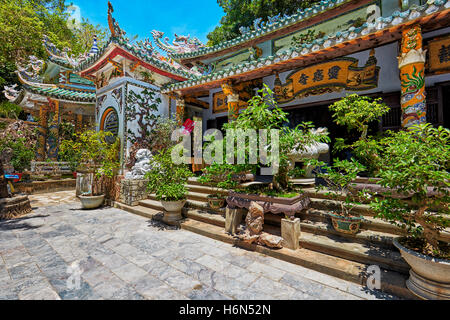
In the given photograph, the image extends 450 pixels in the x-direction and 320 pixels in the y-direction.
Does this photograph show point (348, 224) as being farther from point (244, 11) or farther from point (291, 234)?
point (244, 11)

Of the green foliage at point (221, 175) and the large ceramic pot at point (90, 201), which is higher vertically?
the green foliage at point (221, 175)

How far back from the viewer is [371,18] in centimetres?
606

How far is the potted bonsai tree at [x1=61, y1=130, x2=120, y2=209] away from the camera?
645cm

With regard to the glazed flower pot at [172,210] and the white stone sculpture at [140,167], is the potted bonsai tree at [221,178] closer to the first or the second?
the glazed flower pot at [172,210]

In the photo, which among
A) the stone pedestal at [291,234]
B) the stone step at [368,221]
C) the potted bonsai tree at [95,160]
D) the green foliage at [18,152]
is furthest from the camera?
the green foliage at [18,152]

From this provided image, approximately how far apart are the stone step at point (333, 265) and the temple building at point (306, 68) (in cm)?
321

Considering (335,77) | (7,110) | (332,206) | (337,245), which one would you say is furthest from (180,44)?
(7,110)

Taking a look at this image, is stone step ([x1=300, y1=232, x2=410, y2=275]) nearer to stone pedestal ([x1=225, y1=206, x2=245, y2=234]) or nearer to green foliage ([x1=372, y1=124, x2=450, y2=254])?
green foliage ([x1=372, y1=124, x2=450, y2=254])

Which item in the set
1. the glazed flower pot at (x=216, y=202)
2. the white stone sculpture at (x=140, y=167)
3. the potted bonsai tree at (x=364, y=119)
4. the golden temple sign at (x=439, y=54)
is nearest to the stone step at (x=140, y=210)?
the white stone sculpture at (x=140, y=167)

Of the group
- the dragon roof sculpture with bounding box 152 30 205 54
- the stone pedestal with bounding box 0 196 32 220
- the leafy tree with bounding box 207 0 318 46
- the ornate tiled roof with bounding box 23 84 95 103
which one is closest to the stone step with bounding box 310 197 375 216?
the stone pedestal with bounding box 0 196 32 220

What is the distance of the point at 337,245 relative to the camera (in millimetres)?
3041

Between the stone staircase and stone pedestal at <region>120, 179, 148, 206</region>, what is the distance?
8.47 feet

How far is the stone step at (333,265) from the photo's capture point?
7.63 ft
